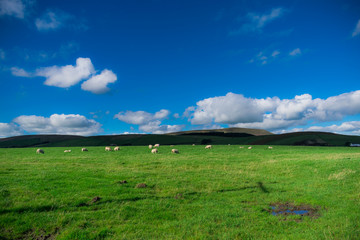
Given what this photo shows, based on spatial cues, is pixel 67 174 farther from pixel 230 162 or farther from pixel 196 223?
pixel 230 162

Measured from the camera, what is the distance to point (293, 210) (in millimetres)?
12164

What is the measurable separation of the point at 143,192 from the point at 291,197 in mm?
9537

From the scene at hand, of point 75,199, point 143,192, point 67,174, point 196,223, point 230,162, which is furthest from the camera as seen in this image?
point 230,162

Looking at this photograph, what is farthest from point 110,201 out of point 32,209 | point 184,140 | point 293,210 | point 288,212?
point 184,140

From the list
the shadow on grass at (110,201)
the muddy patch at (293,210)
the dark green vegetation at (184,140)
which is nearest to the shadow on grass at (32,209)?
the shadow on grass at (110,201)

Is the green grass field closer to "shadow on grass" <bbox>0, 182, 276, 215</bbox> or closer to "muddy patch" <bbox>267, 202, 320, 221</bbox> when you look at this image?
"shadow on grass" <bbox>0, 182, 276, 215</bbox>

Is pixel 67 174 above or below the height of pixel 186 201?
above

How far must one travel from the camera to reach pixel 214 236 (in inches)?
345

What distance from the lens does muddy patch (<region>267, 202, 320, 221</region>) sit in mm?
11295

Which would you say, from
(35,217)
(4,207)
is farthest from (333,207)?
(4,207)

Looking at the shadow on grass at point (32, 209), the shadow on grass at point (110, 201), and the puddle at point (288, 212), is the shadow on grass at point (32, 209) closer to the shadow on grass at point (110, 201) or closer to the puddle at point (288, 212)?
the shadow on grass at point (110, 201)

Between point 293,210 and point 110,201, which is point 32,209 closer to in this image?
point 110,201

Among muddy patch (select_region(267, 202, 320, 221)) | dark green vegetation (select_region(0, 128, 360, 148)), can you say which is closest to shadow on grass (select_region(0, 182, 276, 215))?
muddy patch (select_region(267, 202, 320, 221))

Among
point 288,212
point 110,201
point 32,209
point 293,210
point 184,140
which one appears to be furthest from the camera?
point 184,140
